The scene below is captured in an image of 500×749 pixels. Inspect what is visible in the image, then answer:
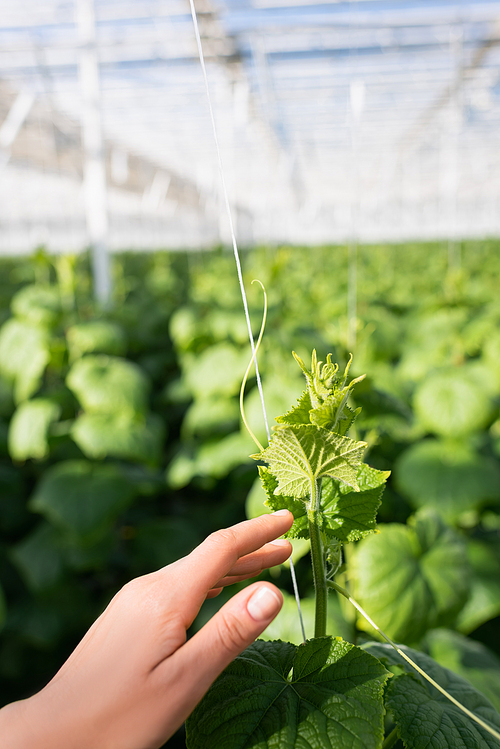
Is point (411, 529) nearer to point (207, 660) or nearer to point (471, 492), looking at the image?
point (471, 492)

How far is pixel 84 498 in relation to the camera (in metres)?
2.05

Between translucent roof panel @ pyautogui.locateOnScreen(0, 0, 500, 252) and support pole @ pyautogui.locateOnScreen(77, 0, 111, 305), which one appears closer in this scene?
support pole @ pyautogui.locateOnScreen(77, 0, 111, 305)

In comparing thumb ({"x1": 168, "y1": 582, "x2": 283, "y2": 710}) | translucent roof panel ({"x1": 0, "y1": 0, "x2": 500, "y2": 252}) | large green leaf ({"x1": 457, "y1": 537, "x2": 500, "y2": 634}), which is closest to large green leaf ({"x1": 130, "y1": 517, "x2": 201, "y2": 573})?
large green leaf ({"x1": 457, "y1": 537, "x2": 500, "y2": 634})

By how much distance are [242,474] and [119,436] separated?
19.4 inches

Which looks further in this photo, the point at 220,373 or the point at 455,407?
the point at 220,373

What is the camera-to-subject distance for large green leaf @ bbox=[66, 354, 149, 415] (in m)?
2.21

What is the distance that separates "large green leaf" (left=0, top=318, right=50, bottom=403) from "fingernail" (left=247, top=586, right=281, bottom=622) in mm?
2048

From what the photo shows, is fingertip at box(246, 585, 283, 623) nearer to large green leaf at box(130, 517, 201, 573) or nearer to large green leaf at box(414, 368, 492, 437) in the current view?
large green leaf at box(414, 368, 492, 437)

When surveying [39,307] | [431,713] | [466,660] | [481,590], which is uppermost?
[39,307]

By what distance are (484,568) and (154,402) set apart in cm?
195

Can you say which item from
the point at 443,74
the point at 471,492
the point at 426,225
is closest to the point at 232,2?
the point at 443,74

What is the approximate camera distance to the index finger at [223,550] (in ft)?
1.65

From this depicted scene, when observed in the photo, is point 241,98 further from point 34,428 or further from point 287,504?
point 287,504

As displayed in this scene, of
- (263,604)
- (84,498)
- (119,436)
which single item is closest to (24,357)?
(119,436)
